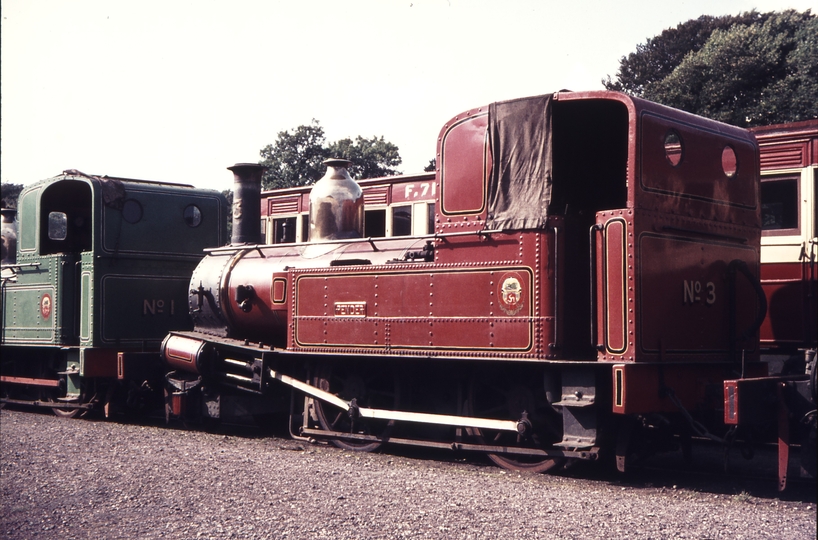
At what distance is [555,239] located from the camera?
23.9ft

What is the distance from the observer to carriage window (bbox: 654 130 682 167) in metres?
7.35

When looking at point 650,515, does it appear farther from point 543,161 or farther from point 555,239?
point 543,161

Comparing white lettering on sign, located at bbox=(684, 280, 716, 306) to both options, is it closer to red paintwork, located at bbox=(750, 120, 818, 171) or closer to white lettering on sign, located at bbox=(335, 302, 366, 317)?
red paintwork, located at bbox=(750, 120, 818, 171)

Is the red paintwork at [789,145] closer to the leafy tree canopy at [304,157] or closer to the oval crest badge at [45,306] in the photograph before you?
the oval crest badge at [45,306]

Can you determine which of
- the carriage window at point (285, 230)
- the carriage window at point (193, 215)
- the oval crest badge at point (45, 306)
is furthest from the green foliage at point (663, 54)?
the oval crest badge at point (45, 306)

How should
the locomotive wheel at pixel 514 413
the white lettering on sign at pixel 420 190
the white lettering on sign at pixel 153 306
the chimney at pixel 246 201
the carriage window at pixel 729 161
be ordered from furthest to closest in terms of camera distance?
the white lettering on sign at pixel 420 190, the white lettering on sign at pixel 153 306, the chimney at pixel 246 201, the carriage window at pixel 729 161, the locomotive wheel at pixel 514 413

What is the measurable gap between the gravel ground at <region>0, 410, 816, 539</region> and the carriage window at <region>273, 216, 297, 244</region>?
8118 millimetres

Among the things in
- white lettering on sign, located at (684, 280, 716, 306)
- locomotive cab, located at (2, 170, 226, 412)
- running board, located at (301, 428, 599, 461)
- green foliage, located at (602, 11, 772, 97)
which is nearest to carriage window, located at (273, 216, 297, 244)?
locomotive cab, located at (2, 170, 226, 412)

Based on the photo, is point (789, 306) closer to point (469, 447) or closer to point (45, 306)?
point (469, 447)

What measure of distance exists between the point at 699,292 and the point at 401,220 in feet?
24.6

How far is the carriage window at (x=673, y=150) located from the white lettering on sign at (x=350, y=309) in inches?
120

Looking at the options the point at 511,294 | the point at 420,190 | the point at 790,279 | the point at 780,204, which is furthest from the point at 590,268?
the point at 420,190

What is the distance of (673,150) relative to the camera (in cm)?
869

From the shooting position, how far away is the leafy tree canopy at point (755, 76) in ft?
86.4
